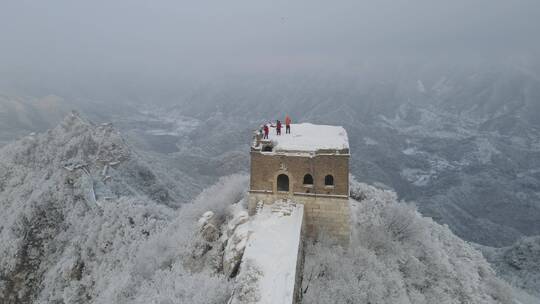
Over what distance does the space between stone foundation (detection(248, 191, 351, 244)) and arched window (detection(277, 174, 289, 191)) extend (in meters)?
0.45

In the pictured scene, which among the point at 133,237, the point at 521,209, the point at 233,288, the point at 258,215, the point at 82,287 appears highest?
the point at 258,215

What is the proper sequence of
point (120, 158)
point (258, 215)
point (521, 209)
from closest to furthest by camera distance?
point (258, 215)
point (120, 158)
point (521, 209)

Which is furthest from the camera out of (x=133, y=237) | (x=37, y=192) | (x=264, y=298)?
(x=37, y=192)

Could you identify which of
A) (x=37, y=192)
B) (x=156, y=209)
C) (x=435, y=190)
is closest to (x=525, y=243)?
(x=156, y=209)

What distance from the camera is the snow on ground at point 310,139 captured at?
2373 cm

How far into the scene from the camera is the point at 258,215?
22.4 m

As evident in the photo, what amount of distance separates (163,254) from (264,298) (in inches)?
490

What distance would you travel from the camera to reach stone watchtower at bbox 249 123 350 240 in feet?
76.3

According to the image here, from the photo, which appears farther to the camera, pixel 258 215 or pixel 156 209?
pixel 156 209

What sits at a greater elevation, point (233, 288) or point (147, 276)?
point (233, 288)

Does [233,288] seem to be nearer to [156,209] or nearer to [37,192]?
[156,209]

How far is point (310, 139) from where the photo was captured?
25328 mm

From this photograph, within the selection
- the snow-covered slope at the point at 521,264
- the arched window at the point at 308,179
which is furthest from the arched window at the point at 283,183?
the snow-covered slope at the point at 521,264

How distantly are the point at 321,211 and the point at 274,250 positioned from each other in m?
5.26
